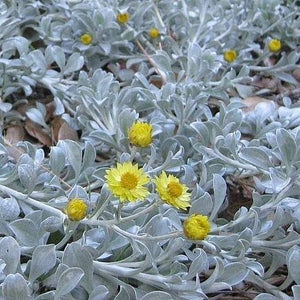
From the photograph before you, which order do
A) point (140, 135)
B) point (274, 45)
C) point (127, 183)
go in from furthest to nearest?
1. point (274, 45)
2. point (140, 135)
3. point (127, 183)

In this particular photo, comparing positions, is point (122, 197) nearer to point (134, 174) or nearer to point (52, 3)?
point (134, 174)

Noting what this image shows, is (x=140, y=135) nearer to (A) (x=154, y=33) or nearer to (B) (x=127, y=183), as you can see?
(B) (x=127, y=183)

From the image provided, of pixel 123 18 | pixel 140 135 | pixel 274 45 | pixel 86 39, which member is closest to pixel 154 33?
pixel 123 18

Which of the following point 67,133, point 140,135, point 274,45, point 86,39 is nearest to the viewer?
point 140,135

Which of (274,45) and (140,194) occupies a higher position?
(140,194)

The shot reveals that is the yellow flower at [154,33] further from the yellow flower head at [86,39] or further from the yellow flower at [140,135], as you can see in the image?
the yellow flower at [140,135]

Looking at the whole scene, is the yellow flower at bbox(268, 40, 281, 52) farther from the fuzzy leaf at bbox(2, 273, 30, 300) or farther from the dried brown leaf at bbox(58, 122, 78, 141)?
the fuzzy leaf at bbox(2, 273, 30, 300)

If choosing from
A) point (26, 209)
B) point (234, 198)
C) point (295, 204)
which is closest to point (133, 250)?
point (26, 209)

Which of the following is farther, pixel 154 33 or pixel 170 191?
pixel 154 33
